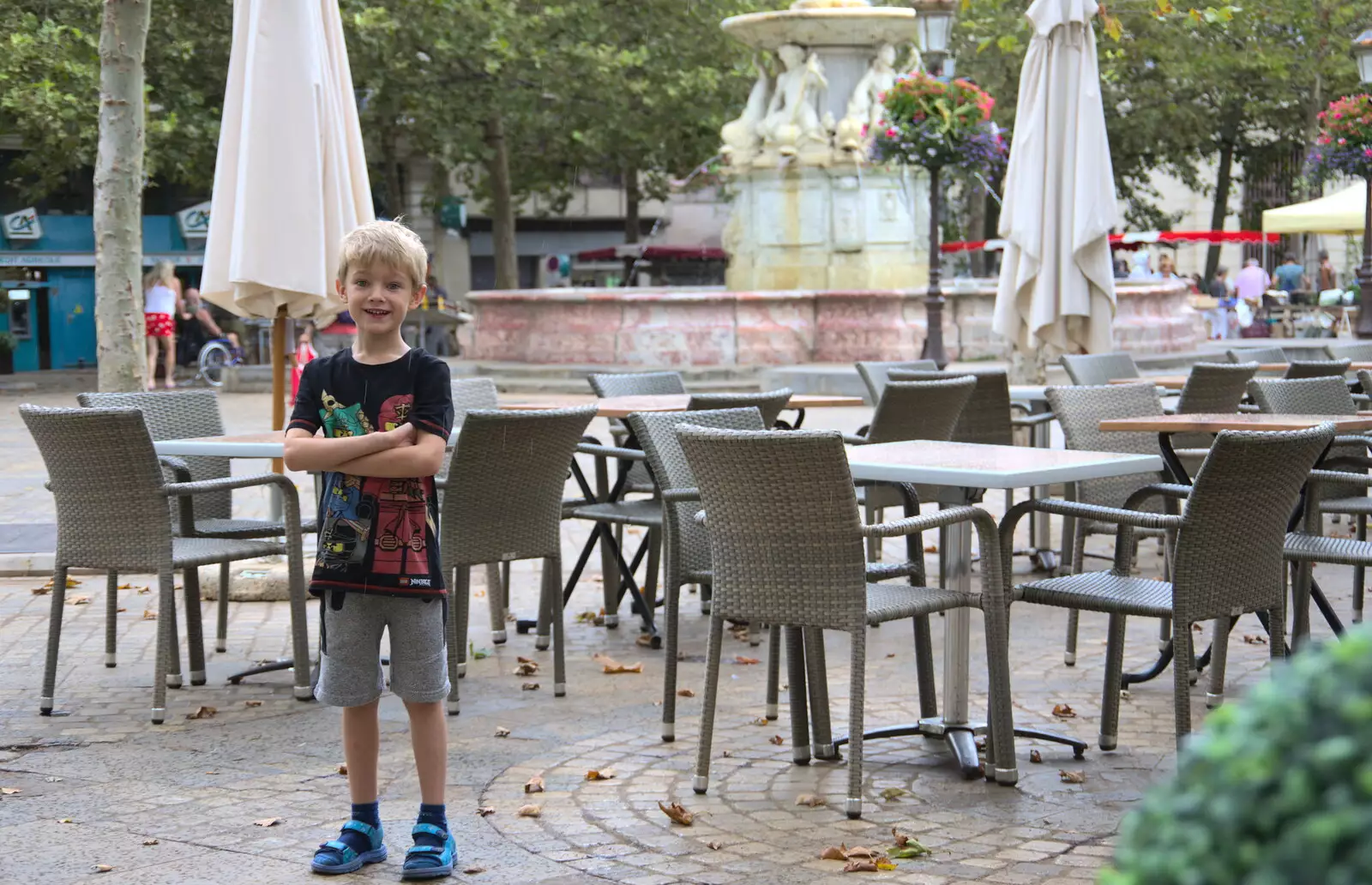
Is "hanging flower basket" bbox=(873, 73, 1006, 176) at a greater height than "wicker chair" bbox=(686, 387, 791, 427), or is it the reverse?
"hanging flower basket" bbox=(873, 73, 1006, 176)

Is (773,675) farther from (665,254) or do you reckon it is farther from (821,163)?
(665,254)

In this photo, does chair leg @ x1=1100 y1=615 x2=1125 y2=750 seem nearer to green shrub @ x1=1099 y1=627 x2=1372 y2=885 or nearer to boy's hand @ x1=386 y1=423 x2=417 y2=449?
boy's hand @ x1=386 y1=423 x2=417 y2=449

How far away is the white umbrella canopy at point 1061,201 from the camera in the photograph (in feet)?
37.6

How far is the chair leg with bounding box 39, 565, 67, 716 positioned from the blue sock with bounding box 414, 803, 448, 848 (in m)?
2.36

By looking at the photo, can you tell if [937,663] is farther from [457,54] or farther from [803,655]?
[457,54]

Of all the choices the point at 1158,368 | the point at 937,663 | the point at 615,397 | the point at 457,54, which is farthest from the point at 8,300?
the point at 937,663

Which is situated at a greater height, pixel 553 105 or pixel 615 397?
pixel 553 105

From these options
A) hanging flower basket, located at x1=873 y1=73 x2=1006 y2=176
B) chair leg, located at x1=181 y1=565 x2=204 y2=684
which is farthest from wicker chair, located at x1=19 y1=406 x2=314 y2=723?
hanging flower basket, located at x1=873 y1=73 x2=1006 y2=176

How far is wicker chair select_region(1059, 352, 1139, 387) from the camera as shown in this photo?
10.0m

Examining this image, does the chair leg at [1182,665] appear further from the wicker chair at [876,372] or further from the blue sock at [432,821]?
the wicker chair at [876,372]

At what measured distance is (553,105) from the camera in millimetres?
32969

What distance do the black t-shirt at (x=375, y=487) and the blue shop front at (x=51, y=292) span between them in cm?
3171

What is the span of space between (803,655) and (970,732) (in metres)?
0.55

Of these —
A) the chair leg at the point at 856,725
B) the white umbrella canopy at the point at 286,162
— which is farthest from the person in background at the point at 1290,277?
the chair leg at the point at 856,725
